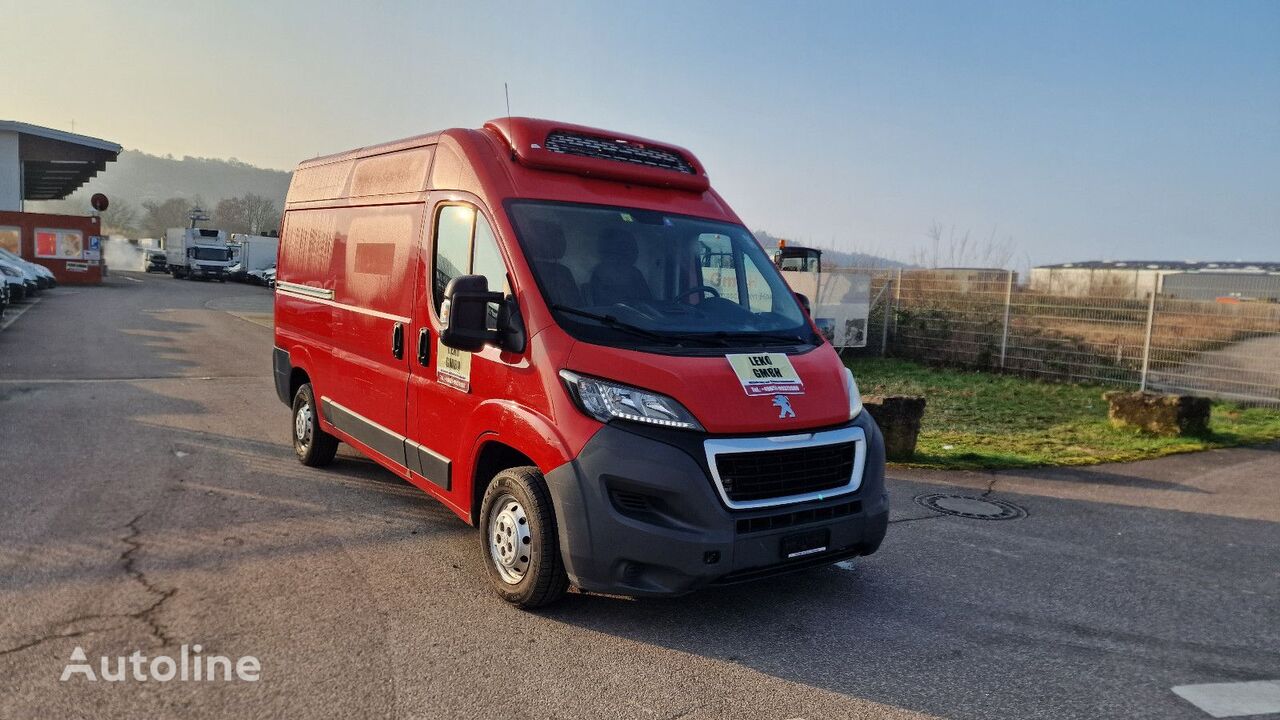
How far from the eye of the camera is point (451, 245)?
5020mm

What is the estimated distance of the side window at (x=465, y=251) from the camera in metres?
4.58

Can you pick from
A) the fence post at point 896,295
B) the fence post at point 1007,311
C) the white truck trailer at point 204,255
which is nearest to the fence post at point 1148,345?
the fence post at point 1007,311

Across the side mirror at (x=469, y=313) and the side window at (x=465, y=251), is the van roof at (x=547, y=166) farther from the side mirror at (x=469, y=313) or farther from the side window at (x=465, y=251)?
the side mirror at (x=469, y=313)

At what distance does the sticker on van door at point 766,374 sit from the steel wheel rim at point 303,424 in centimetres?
448

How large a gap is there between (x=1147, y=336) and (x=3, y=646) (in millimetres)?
14444

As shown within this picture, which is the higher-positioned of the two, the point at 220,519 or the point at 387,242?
the point at 387,242

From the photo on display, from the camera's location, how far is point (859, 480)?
174 inches

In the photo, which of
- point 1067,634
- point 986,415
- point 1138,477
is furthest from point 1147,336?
point 1067,634

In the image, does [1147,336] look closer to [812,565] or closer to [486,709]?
[812,565]

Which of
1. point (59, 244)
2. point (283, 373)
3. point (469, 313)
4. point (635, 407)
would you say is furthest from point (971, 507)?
point (59, 244)

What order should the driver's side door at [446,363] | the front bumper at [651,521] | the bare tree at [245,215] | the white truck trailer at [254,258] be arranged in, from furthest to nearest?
1. the bare tree at [245,215]
2. the white truck trailer at [254,258]
3. the driver's side door at [446,363]
4. the front bumper at [651,521]

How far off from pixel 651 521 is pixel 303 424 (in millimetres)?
4562

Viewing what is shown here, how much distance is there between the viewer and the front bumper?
386 cm

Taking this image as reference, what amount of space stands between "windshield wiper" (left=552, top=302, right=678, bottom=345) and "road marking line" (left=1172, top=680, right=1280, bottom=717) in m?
2.81
